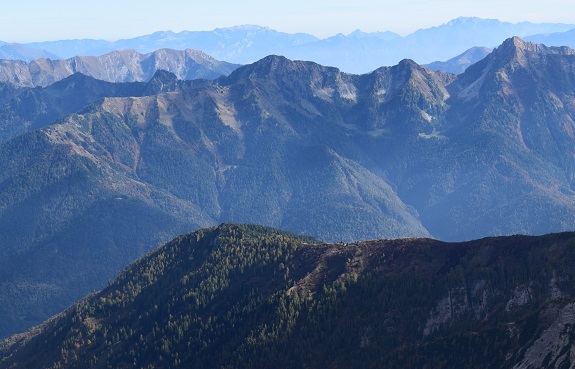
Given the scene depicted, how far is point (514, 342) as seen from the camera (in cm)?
16188

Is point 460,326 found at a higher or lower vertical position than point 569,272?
lower

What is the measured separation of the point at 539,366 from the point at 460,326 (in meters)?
42.4

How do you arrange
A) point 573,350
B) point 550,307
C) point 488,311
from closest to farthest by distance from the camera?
1. point 573,350
2. point 550,307
3. point 488,311

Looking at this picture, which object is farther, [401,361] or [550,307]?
[401,361]

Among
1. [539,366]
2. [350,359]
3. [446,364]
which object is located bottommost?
[350,359]

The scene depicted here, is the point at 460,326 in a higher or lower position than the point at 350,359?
higher

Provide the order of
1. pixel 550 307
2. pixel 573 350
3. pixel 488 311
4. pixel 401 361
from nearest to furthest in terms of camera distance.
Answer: pixel 573 350 < pixel 550 307 < pixel 401 361 < pixel 488 311

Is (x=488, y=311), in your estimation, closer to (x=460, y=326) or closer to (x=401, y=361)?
(x=460, y=326)

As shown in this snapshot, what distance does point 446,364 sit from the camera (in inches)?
6708

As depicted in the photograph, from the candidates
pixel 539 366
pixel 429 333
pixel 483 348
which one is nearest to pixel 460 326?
pixel 429 333

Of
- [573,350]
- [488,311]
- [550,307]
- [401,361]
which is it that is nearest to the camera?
[573,350]

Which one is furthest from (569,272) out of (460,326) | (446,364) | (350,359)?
(350,359)

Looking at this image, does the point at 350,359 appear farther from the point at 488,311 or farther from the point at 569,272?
the point at 569,272

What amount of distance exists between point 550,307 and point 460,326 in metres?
33.7
